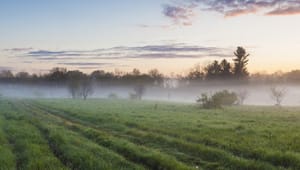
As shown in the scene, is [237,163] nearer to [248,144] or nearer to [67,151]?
[248,144]

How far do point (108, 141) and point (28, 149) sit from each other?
556 cm

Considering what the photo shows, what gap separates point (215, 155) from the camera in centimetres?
2008

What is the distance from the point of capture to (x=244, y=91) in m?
112

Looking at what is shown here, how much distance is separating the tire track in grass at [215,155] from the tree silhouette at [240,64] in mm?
95489

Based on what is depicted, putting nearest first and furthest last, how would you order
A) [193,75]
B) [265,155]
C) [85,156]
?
1. [85,156]
2. [265,155]
3. [193,75]

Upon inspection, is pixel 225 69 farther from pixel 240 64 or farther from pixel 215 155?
pixel 215 155

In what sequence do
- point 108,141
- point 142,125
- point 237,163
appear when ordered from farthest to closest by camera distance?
point 142,125, point 108,141, point 237,163

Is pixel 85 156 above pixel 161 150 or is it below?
above

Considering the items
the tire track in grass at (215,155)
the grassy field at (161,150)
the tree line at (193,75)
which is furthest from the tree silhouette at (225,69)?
the tire track in grass at (215,155)

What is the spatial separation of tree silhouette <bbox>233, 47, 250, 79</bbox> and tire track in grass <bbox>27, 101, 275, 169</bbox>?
95489 millimetres

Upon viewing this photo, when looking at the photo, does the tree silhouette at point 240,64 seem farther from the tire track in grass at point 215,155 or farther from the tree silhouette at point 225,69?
the tire track in grass at point 215,155

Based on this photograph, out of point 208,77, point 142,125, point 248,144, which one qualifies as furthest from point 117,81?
point 248,144

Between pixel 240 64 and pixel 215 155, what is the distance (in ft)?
340

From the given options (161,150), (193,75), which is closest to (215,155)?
(161,150)
